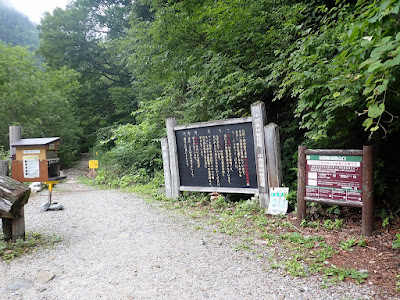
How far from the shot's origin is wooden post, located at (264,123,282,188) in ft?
16.7

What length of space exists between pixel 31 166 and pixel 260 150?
4098 mm

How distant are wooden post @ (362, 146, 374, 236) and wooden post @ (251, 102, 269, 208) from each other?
1.82 meters

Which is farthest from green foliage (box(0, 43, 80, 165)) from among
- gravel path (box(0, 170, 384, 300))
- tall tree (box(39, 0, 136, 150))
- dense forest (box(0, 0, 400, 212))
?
gravel path (box(0, 170, 384, 300))

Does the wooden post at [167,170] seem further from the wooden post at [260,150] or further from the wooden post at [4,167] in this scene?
the wooden post at [4,167]

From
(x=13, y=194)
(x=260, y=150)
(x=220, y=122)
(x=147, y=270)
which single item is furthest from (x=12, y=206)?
(x=260, y=150)

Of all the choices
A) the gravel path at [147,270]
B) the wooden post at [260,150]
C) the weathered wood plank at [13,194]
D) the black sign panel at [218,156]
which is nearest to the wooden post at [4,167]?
the weathered wood plank at [13,194]

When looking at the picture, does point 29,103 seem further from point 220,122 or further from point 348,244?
point 348,244

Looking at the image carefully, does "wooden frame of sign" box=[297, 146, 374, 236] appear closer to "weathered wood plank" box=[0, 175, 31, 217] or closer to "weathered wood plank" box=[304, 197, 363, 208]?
"weathered wood plank" box=[304, 197, 363, 208]

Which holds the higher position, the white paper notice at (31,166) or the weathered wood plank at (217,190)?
the white paper notice at (31,166)

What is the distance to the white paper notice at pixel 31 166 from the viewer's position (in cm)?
453

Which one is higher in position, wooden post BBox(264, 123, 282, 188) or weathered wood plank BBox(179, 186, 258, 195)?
wooden post BBox(264, 123, 282, 188)

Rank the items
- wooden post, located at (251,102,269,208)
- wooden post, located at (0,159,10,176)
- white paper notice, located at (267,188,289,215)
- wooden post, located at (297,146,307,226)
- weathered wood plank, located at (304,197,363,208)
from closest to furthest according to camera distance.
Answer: weathered wood plank, located at (304,197,363,208) → wooden post, located at (0,159,10,176) → wooden post, located at (297,146,307,226) → white paper notice, located at (267,188,289,215) → wooden post, located at (251,102,269,208)

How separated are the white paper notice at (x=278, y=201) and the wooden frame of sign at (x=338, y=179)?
0.57 m

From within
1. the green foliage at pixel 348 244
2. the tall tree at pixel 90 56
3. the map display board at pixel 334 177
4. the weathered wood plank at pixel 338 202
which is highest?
the tall tree at pixel 90 56
